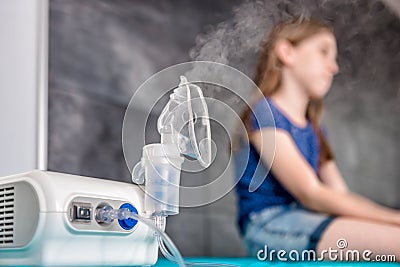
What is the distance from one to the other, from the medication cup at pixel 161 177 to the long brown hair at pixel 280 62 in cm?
42

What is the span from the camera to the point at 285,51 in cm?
147

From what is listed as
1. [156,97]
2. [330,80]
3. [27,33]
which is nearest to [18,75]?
[27,33]

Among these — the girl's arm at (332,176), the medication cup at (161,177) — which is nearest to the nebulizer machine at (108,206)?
the medication cup at (161,177)

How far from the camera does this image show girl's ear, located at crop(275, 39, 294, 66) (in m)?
1.46

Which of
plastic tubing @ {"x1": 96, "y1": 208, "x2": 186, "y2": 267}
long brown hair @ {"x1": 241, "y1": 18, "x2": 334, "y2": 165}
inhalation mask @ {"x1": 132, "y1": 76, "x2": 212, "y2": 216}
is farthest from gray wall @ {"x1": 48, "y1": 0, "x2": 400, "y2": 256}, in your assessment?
plastic tubing @ {"x1": 96, "y1": 208, "x2": 186, "y2": 267}

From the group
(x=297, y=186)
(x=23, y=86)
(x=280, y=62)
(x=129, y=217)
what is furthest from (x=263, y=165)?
(x=23, y=86)

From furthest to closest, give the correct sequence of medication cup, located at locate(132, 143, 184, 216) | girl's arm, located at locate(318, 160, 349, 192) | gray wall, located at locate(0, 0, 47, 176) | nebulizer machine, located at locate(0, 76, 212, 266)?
girl's arm, located at locate(318, 160, 349, 192), gray wall, located at locate(0, 0, 47, 176), medication cup, located at locate(132, 143, 184, 216), nebulizer machine, located at locate(0, 76, 212, 266)

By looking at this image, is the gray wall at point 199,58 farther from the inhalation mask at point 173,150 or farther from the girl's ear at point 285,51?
the inhalation mask at point 173,150

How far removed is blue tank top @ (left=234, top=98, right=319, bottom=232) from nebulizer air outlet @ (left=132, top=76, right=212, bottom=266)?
0.62 feet

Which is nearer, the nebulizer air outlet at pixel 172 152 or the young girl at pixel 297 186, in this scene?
the nebulizer air outlet at pixel 172 152

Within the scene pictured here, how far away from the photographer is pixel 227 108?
120 cm

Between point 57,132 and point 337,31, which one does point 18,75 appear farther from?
point 337,31

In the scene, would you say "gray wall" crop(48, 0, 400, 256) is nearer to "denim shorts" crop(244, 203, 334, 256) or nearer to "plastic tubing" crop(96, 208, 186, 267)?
"denim shorts" crop(244, 203, 334, 256)

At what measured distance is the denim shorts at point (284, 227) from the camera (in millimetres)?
1381
